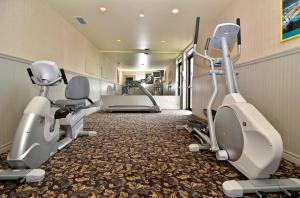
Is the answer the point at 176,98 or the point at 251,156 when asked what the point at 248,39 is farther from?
the point at 176,98

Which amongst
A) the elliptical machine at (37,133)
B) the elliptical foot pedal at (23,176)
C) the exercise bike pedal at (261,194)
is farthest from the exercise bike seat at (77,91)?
the exercise bike pedal at (261,194)

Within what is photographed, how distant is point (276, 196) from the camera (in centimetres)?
110

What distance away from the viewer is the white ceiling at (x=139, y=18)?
120 inches

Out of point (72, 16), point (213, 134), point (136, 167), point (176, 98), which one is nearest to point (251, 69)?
point (213, 134)

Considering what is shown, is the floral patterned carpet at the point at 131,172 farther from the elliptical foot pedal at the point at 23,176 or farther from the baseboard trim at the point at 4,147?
the baseboard trim at the point at 4,147

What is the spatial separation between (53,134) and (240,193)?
5.79 ft

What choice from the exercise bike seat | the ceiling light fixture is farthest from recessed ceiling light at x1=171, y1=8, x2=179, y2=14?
the exercise bike seat

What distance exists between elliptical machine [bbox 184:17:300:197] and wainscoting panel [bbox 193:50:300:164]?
0.56 meters

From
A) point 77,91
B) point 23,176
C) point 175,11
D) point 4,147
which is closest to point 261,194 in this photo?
point 23,176

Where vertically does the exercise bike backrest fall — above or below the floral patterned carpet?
above

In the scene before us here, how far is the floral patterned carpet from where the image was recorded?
116 centimetres

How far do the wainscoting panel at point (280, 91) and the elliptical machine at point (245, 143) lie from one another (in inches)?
22.2

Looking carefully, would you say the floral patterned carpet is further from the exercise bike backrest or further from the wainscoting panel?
the exercise bike backrest

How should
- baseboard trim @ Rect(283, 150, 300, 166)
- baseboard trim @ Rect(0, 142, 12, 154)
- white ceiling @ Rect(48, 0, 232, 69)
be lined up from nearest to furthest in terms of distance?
baseboard trim @ Rect(283, 150, 300, 166), baseboard trim @ Rect(0, 142, 12, 154), white ceiling @ Rect(48, 0, 232, 69)
